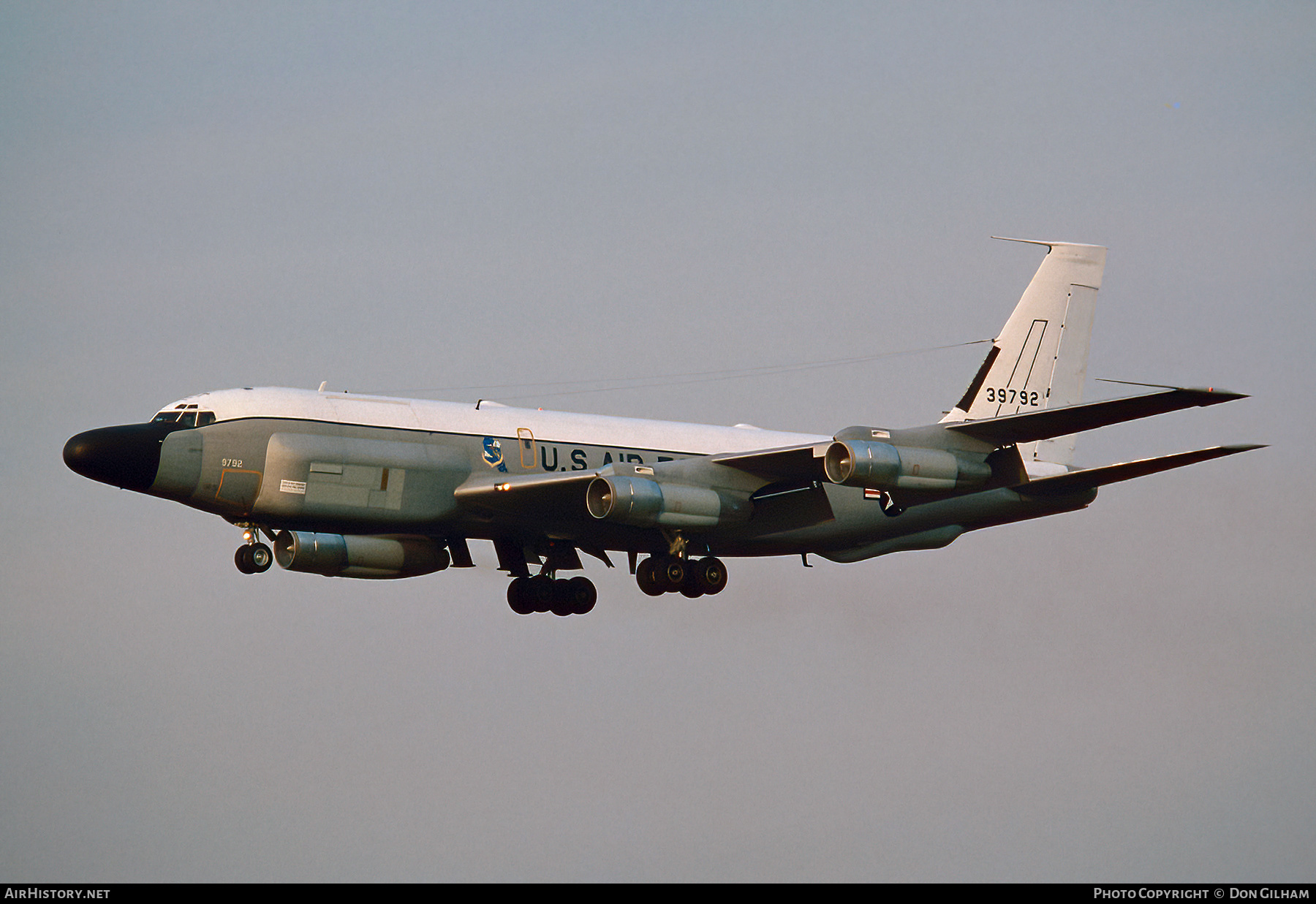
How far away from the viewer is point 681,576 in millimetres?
46438

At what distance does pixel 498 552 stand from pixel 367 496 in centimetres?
691

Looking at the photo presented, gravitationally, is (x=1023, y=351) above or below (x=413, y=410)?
above

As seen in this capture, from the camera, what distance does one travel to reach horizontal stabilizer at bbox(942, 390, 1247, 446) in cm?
4041

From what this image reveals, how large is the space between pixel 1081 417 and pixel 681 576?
10873 millimetres

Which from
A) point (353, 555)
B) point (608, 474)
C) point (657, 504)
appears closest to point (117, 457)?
point (353, 555)

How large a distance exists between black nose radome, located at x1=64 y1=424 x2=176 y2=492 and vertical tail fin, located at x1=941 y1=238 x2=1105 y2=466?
72.3 ft

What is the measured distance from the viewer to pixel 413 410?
148 ft

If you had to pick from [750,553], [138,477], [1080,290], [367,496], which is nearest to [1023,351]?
[1080,290]

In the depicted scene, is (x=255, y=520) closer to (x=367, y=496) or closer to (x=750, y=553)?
(x=367, y=496)

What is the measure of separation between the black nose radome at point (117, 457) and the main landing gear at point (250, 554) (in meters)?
Result: 2.92

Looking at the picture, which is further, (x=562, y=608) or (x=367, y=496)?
Result: (x=562, y=608)
